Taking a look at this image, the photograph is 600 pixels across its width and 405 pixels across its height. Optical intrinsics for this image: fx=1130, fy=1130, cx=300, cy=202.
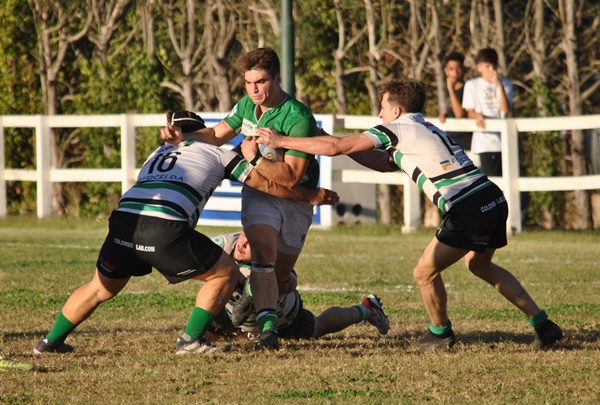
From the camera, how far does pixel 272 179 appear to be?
23.1 feet

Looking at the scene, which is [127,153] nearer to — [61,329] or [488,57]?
[488,57]

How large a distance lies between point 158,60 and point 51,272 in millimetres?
10457

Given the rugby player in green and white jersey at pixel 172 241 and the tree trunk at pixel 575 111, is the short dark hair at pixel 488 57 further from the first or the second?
the rugby player in green and white jersey at pixel 172 241

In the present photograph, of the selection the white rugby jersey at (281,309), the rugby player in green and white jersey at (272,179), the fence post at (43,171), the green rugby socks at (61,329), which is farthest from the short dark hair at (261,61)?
the fence post at (43,171)

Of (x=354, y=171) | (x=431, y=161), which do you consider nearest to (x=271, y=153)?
(x=431, y=161)

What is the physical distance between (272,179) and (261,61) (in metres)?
0.80

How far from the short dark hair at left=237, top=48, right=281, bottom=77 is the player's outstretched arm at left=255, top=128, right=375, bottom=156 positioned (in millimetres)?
477

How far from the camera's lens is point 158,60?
821 inches

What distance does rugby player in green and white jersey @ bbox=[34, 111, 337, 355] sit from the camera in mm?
6477

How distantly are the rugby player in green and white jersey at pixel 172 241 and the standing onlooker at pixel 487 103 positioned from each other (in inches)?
283

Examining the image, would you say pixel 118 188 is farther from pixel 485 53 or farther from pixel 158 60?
pixel 485 53

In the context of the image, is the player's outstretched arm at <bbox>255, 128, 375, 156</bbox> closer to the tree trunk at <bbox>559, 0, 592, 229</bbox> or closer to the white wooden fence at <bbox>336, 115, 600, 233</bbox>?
the white wooden fence at <bbox>336, 115, 600, 233</bbox>

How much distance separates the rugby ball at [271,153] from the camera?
284 inches

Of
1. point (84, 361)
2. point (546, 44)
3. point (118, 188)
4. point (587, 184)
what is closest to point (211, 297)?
point (84, 361)
